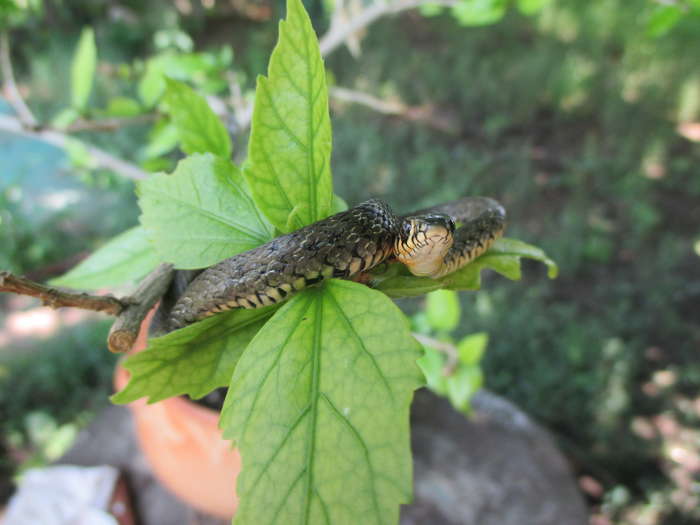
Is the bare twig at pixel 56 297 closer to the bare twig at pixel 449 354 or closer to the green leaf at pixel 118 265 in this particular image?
the green leaf at pixel 118 265

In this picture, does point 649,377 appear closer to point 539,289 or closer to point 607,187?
point 539,289

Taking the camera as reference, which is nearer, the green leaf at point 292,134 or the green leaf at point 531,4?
the green leaf at point 292,134

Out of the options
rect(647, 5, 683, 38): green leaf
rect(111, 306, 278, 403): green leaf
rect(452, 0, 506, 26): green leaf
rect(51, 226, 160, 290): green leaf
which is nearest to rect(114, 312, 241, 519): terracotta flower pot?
rect(51, 226, 160, 290): green leaf

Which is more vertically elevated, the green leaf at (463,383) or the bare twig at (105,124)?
the bare twig at (105,124)

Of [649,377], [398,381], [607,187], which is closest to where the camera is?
[398,381]

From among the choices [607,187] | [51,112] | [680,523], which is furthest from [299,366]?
[51,112]

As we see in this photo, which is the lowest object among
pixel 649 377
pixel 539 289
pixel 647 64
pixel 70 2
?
pixel 649 377

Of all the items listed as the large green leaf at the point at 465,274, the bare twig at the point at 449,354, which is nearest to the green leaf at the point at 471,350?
the bare twig at the point at 449,354
